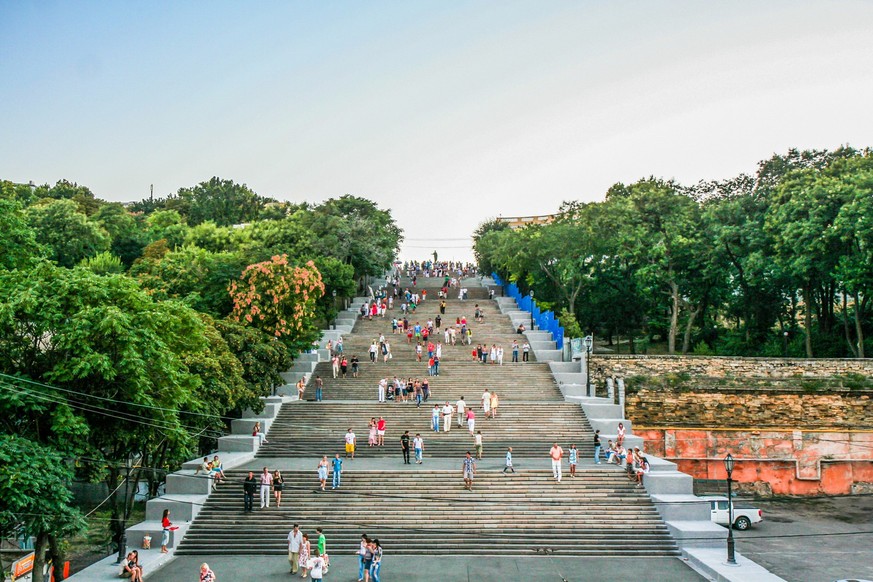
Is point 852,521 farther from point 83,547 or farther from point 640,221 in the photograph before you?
point 83,547

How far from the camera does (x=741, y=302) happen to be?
2032 inches

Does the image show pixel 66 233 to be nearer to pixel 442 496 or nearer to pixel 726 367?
pixel 442 496

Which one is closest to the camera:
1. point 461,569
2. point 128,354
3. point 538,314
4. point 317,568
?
point 317,568

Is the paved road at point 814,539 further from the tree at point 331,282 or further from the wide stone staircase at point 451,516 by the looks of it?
the tree at point 331,282

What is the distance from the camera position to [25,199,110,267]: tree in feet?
198

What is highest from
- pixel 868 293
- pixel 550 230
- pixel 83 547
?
pixel 550 230

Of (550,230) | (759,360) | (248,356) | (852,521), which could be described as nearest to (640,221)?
(550,230)

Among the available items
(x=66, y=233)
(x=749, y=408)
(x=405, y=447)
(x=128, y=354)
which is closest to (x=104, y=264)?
(x=66, y=233)

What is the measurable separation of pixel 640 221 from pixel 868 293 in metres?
14.3

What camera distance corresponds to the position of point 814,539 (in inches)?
1080

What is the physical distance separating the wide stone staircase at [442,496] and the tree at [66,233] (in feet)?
109

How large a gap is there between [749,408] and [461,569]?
79.5ft

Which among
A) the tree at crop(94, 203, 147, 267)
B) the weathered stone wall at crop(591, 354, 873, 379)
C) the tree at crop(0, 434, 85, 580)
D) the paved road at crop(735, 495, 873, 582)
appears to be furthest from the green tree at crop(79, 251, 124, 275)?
the paved road at crop(735, 495, 873, 582)

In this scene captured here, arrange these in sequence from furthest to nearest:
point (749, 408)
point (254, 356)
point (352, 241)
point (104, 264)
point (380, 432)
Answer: point (352, 241), point (104, 264), point (749, 408), point (254, 356), point (380, 432)
